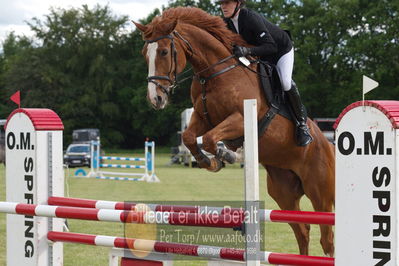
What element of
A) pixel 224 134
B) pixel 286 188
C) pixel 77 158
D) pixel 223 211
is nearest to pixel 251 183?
pixel 223 211

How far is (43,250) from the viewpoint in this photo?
418cm

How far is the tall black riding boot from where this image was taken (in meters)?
4.80

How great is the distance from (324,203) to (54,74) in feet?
143

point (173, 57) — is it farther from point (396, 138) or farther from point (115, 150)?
point (115, 150)

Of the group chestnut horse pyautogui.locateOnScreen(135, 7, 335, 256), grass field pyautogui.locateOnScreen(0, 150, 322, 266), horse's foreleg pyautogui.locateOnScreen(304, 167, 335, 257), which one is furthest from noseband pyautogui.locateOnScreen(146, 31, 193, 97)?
horse's foreleg pyautogui.locateOnScreen(304, 167, 335, 257)

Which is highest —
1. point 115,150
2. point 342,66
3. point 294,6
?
point 294,6

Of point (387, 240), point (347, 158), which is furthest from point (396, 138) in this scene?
point (387, 240)

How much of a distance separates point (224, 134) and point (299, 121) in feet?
2.62

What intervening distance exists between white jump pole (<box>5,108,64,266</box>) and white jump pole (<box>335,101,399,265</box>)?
201cm

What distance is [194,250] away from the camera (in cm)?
343

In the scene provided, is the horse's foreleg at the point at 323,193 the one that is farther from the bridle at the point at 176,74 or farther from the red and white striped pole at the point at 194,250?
the red and white striped pole at the point at 194,250

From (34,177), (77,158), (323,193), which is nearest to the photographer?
(34,177)

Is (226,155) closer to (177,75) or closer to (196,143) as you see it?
(196,143)

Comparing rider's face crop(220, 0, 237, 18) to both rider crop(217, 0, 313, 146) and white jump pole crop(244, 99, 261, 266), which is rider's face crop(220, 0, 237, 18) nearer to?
rider crop(217, 0, 313, 146)
